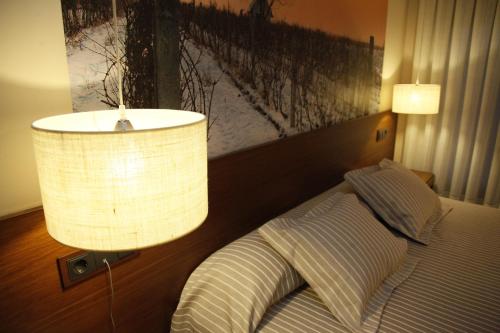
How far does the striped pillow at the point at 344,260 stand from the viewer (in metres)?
1.21

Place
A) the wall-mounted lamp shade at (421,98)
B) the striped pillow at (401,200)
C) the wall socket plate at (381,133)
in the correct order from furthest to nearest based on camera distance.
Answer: the wall socket plate at (381,133), the wall-mounted lamp shade at (421,98), the striped pillow at (401,200)

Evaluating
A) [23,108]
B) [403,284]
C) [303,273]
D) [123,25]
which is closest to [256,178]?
[303,273]

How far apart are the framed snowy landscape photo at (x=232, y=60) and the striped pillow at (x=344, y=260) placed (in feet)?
1.47

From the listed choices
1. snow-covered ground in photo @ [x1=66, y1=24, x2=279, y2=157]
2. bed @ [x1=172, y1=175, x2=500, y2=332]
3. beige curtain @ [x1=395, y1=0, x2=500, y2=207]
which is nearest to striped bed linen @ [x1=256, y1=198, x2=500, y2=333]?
bed @ [x1=172, y1=175, x2=500, y2=332]

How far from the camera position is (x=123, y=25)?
3.38 ft

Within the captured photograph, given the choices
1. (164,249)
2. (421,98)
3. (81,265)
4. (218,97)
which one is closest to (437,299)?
(164,249)

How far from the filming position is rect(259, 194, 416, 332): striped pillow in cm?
121

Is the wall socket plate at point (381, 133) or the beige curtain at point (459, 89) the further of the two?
the wall socket plate at point (381, 133)

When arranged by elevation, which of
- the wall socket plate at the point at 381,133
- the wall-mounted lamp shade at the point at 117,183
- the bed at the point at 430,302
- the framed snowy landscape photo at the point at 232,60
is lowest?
the bed at the point at 430,302

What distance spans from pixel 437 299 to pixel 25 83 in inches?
58.4

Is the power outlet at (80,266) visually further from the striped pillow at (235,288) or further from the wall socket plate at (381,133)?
the wall socket plate at (381,133)

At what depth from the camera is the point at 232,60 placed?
1.43 m

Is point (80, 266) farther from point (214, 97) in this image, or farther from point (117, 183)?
point (214, 97)

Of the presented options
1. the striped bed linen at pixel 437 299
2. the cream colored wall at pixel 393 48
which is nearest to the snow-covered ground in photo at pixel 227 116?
the striped bed linen at pixel 437 299
